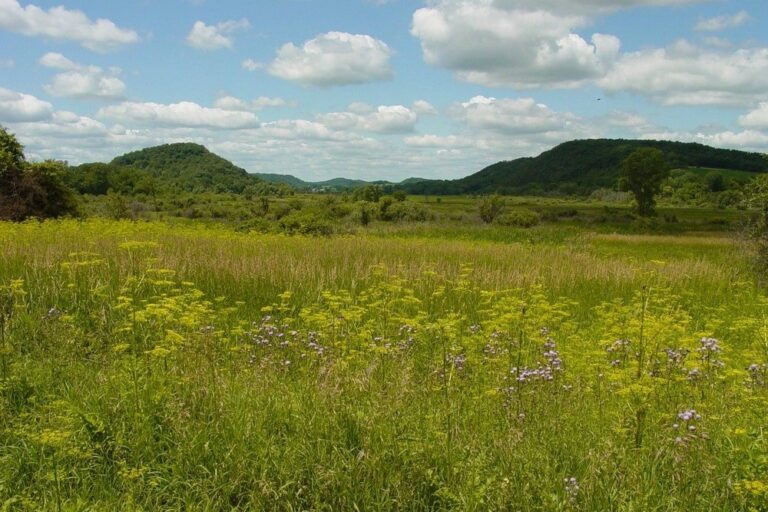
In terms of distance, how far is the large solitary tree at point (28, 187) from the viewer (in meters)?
28.7

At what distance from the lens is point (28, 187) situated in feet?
96.5

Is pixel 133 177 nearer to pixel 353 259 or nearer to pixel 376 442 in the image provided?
pixel 353 259

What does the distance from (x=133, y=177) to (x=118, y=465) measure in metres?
89.9

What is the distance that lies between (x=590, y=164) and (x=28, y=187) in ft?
545

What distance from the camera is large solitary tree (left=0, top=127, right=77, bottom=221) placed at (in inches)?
1130

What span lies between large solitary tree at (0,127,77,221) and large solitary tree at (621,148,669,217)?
67.0 m

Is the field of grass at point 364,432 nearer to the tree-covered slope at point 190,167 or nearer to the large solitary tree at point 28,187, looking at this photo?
the large solitary tree at point 28,187

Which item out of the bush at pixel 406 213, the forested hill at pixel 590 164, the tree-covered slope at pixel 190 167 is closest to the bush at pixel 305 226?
the bush at pixel 406 213

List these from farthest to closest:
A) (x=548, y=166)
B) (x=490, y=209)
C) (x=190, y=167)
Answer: (x=548, y=166) → (x=190, y=167) → (x=490, y=209)

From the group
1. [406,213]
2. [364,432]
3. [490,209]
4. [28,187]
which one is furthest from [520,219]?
[364,432]

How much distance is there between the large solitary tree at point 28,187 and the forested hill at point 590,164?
12074 centimetres

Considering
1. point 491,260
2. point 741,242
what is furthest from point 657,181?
point 491,260

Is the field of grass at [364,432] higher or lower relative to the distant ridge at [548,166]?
lower

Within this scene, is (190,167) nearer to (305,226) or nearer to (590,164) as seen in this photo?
(590,164)
